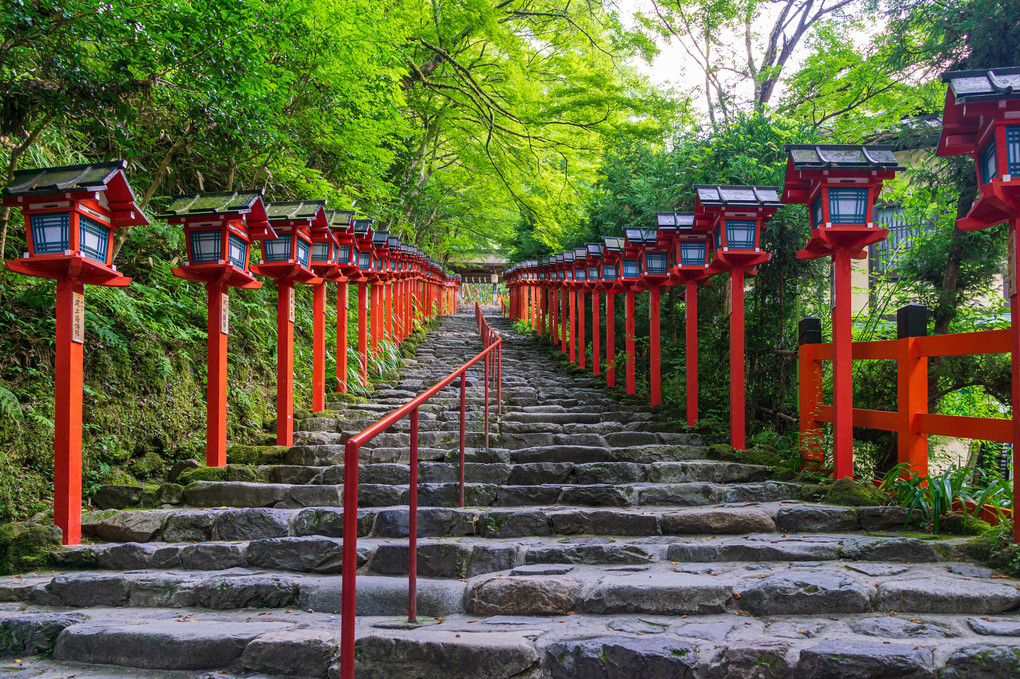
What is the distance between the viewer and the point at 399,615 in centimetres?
344

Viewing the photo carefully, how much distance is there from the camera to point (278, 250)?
20.3 ft

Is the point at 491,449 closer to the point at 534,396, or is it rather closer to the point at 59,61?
the point at 534,396

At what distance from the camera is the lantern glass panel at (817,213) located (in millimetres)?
5004

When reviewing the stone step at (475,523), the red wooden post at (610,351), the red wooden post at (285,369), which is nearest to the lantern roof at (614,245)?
the red wooden post at (610,351)

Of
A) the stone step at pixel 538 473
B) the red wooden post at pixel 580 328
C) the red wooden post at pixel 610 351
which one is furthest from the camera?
the red wooden post at pixel 580 328

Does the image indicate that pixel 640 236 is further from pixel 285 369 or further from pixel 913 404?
pixel 285 369

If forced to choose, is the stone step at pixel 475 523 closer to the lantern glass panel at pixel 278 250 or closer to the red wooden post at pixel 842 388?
the red wooden post at pixel 842 388

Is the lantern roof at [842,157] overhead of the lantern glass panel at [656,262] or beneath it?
overhead

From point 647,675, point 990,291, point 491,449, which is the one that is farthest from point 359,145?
point 990,291

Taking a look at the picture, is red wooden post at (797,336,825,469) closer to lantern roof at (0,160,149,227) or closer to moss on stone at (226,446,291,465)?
A: moss on stone at (226,446,291,465)

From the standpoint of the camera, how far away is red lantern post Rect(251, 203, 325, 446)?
6.10m

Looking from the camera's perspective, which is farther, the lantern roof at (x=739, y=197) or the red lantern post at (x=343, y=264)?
the red lantern post at (x=343, y=264)

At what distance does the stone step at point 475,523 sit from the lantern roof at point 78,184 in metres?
2.19

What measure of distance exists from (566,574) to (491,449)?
7.76 feet
